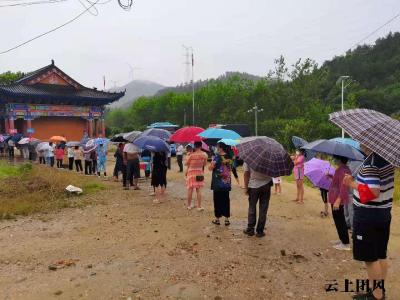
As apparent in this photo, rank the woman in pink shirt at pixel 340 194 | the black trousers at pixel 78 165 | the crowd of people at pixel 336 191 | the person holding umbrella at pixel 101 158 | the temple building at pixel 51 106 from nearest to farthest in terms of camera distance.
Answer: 1. the crowd of people at pixel 336 191
2. the woman in pink shirt at pixel 340 194
3. the person holding umbrella at pixel 101 158
4. the black trousers at pixel 78 165
5. the temple building at pixel 51 106

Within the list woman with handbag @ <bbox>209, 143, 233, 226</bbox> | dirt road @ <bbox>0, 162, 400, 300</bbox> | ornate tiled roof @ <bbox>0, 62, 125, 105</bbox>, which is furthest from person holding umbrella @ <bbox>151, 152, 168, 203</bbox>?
ornate tiled roof @ <bbox>0, 62, 125, 105</bbox>

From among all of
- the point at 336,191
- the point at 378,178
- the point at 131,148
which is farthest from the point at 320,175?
the point at 131,148

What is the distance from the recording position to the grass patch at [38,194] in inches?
357

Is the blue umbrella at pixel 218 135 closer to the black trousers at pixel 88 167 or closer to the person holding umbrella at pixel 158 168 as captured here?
the person holding umbrella at pixel 158 168

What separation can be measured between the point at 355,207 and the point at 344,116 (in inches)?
37.4

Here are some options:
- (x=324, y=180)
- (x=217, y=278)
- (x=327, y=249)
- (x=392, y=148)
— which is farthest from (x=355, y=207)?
(x=324, y=180)

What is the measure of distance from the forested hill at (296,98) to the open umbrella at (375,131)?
23707mm

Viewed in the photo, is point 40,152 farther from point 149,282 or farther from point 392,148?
point 392,148

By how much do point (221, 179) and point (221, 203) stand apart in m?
0.50

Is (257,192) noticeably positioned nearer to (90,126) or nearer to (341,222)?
(341,222)

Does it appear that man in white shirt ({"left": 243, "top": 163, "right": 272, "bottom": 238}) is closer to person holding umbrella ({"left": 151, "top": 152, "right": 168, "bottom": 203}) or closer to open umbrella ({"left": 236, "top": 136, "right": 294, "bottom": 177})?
open umbrella ({"left": 236, "top": 136, "right": 294, "bottom": 177})

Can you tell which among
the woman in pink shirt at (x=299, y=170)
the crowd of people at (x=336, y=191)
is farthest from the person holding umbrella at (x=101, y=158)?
the woman in pink shirt at (x=299, y=170)

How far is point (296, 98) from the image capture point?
3775 cm

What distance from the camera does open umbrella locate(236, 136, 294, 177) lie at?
6.35 metres
